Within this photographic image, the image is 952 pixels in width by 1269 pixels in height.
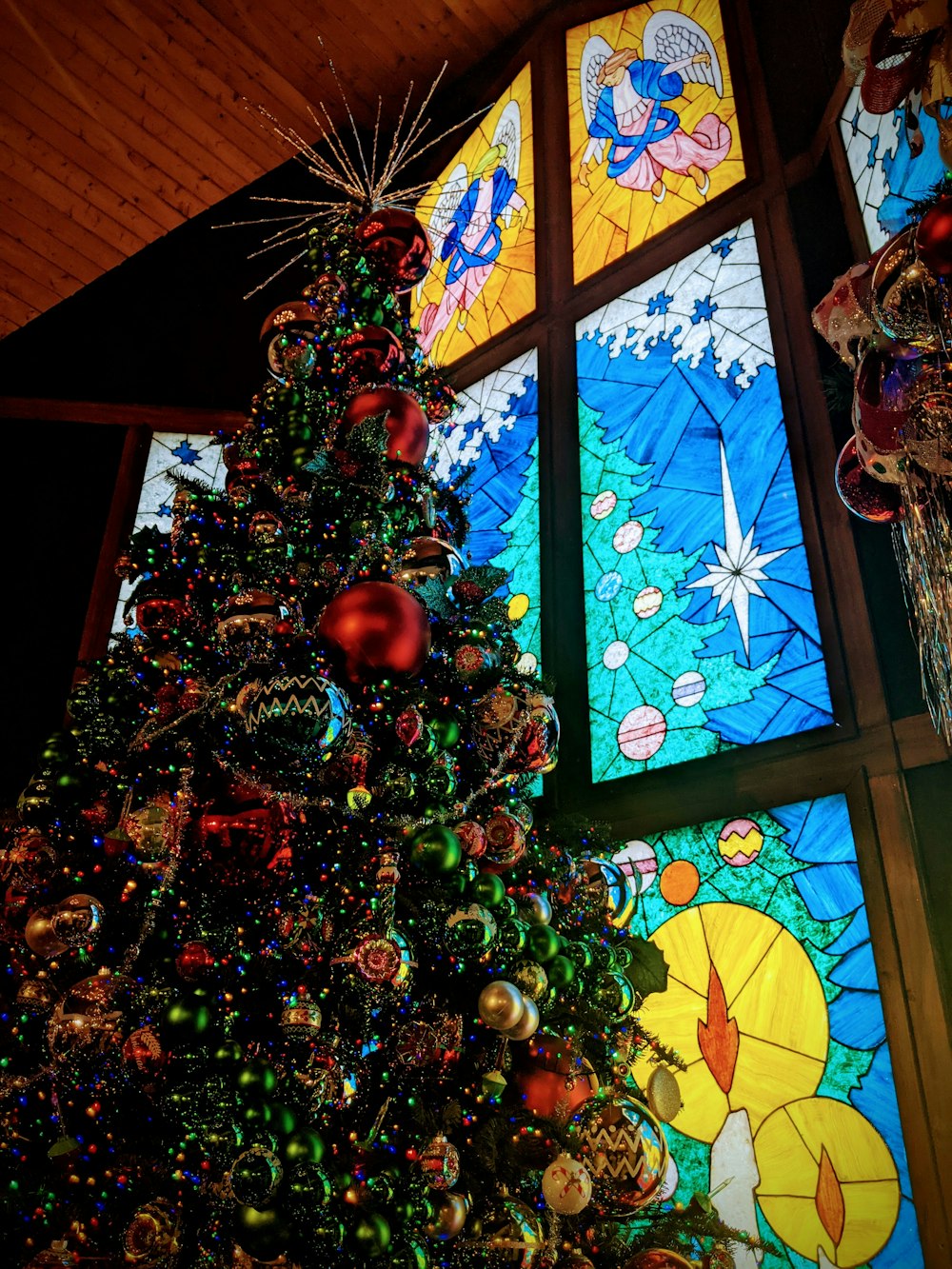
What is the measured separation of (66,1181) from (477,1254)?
2.12ft

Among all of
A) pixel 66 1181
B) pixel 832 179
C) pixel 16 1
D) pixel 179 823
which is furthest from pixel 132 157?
pixel 66 1181

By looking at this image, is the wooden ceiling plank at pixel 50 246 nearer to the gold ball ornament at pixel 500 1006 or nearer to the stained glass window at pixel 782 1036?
the stained glass window at pixel 782 1036

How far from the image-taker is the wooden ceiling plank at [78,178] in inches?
151

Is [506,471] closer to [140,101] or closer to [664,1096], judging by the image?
[664,1096]

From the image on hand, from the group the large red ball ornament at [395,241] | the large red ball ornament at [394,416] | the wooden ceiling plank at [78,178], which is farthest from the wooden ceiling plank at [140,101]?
the large red ball ornament at [394,416]

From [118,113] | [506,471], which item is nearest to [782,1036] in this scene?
[506,471]

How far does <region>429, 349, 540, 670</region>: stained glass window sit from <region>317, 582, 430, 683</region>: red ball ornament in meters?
1.33

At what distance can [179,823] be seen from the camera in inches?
59.7

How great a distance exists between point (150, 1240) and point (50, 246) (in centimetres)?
420

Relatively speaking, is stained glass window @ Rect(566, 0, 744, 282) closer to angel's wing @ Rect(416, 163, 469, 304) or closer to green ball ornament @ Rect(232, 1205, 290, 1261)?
angel's wing @ Rect(416, 163, 469, 304)

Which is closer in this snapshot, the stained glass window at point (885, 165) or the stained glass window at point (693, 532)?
the stained glass window at point (885, 165)

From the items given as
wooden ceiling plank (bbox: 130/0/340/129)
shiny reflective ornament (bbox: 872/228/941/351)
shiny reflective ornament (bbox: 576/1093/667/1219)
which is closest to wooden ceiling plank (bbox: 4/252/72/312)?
wooden ceiling plank (bbox: 130/0/340/129)

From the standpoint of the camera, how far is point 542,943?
1.58 m

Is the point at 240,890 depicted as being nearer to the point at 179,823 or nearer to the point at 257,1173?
the point at 179,823
